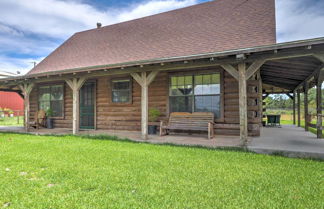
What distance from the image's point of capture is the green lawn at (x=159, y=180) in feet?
7.68

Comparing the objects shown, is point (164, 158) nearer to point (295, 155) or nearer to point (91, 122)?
point (295, 155)

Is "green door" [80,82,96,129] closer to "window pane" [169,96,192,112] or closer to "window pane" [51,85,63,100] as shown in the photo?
"window pane" [51,85,63,100]

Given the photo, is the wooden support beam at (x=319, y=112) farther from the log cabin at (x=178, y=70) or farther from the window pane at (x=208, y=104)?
the window pane at (x=208, y=104)

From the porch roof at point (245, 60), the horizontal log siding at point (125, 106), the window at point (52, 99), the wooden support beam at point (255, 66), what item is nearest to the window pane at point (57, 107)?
the window at point (52, 99)

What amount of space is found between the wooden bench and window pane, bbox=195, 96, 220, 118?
0.24 metres

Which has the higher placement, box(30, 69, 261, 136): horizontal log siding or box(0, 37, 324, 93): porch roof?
box(0, 37, 324, 93): porch roof

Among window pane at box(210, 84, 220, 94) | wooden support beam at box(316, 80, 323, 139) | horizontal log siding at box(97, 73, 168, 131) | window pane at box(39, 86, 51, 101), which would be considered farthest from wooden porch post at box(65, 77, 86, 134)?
wooden support beam at box(316, 80, 323, 139)

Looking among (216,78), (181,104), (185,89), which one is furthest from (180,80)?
(216,78)

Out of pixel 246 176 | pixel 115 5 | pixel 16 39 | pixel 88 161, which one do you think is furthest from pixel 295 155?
pixel 16 39

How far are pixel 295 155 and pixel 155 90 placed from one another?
5083 millimetres

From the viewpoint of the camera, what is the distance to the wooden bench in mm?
6716

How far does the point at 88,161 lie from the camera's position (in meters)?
4.05

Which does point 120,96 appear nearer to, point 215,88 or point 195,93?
point 195,93

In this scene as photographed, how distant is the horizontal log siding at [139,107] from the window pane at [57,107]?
0.30m
